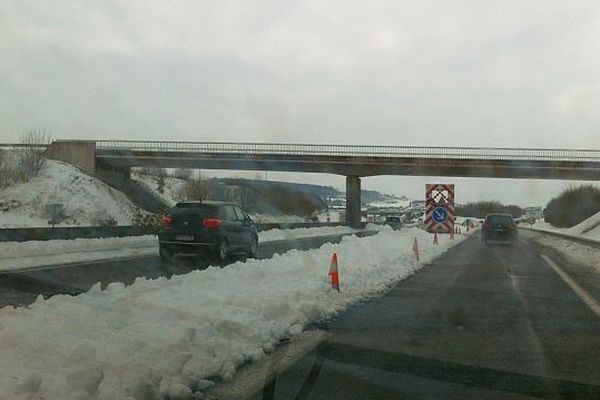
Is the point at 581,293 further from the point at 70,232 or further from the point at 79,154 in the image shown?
the point at 79,154

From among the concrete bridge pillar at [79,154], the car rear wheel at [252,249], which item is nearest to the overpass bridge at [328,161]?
the concrete bridge pillar at [79,154]

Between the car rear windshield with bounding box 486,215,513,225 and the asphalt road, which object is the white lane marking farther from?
the car rear windshield with bounding box 486,215,513,225

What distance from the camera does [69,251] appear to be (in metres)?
22.9

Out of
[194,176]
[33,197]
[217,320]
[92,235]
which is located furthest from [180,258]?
[33,197]

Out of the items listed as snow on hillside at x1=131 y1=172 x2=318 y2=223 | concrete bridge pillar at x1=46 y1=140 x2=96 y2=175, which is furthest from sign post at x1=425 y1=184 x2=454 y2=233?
concrete bridge pillar at x1=46 y1=140 x2=96 y2=175

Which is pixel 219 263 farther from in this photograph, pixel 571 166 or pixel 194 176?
pixel 571 166

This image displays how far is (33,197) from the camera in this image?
52969 millimetres

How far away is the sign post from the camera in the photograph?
28719 mm

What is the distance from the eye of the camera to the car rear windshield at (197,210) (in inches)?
775

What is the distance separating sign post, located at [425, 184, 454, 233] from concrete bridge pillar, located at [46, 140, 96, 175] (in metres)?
39.8

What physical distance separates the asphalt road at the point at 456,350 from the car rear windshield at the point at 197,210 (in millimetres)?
7490

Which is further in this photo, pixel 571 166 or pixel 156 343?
pixel 571 166

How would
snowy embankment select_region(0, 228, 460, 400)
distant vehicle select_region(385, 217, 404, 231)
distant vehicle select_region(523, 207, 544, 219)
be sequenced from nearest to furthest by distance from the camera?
snowy embankment select_region(0, 228, 460, 400) → distant vehicle select_region(385, 217, 404, 231) → distant vehicle select_region(523, 207, 544, 219)

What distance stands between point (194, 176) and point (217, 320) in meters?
45.8
